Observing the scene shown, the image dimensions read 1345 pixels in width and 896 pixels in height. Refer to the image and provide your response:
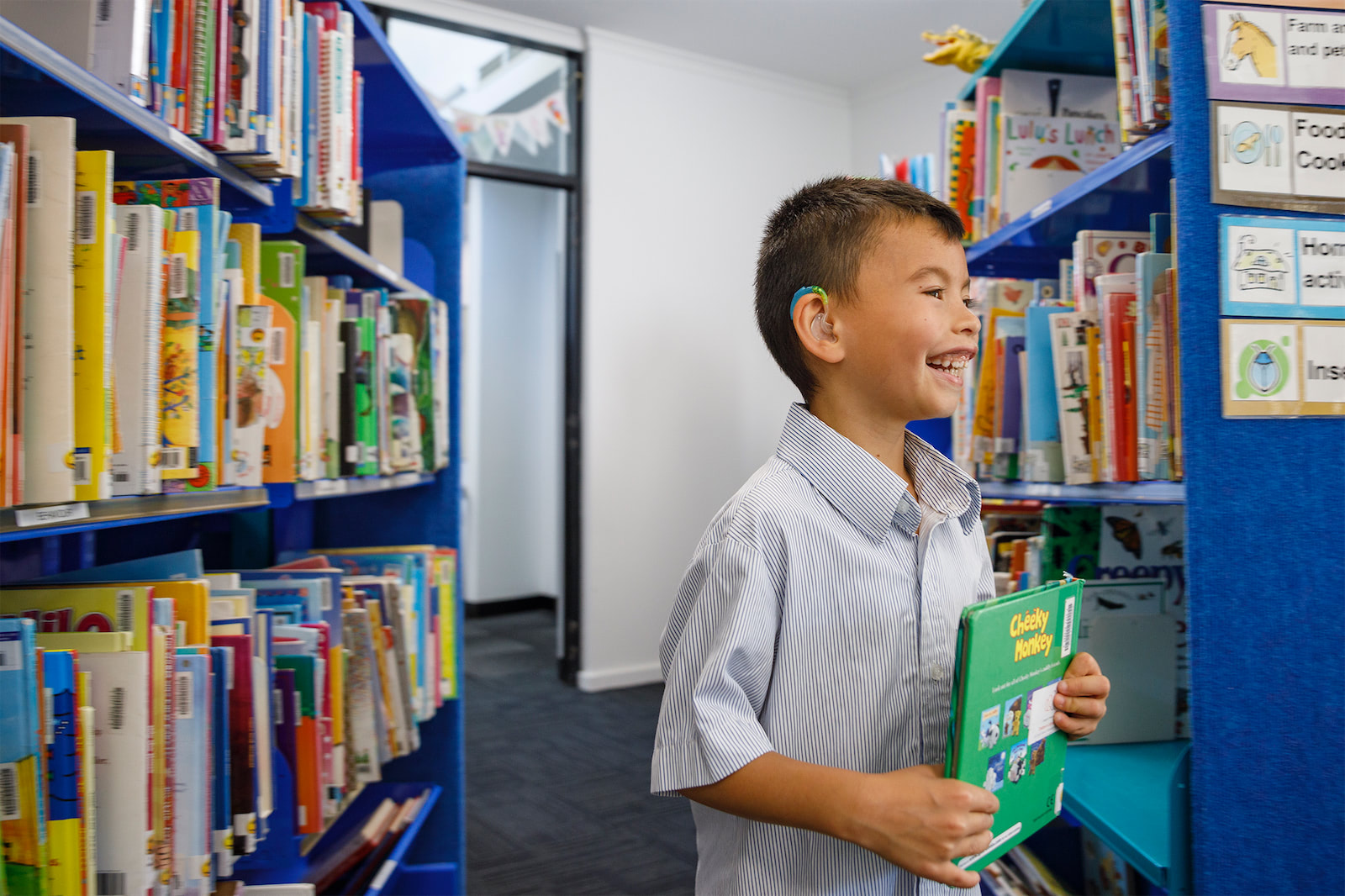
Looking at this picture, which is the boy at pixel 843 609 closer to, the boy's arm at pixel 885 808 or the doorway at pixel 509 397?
the boy's arm at pixel 885 808

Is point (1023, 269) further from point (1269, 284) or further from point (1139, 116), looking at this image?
point (1269, 284)

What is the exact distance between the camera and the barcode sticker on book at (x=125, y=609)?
2.98 ft

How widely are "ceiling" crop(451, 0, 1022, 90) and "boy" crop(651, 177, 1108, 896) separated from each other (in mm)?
3428

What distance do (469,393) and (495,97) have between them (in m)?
2.27

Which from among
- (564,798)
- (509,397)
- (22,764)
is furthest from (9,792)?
(509,397)

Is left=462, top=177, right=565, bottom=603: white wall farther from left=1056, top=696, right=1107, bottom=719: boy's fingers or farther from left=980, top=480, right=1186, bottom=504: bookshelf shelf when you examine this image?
left=1056, top=696, right=1107, bottom=719: boy's fingers

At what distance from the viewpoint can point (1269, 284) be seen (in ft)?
3.57

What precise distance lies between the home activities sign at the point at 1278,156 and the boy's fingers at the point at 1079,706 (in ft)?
2.09

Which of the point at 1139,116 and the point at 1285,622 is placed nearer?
the point at 1285,622

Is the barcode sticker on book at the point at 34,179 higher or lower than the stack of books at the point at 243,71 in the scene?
lower

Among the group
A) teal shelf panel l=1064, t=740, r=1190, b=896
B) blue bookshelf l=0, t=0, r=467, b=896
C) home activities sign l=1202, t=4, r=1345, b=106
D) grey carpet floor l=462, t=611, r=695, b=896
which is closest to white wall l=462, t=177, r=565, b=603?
grey carpet floor l=462, t=611, r=695, b=896

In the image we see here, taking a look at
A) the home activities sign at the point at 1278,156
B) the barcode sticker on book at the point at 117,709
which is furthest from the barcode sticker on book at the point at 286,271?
the home activities sign at the point at 1278,156

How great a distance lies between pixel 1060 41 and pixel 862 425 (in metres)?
1.18

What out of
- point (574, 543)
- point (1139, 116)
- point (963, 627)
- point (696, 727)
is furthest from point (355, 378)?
point (574, 543)
